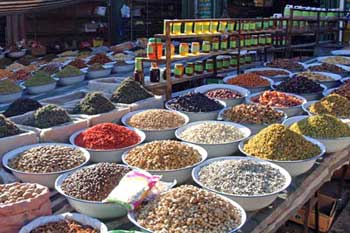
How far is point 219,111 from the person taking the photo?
3131 millimetres

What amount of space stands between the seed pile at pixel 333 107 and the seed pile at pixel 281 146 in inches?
29.4

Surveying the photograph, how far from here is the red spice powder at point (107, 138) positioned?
2.42 metres

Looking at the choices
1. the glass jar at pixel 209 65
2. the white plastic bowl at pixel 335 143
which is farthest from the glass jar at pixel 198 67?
the white plastic bowl at pixel 335 143

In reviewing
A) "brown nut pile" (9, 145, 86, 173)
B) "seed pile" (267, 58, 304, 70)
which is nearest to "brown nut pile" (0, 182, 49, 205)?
"brown nut pile" (9, 145, 86, 173)

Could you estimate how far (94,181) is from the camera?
185 cm

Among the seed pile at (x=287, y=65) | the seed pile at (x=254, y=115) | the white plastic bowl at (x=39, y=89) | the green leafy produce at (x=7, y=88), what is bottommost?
the seed pile at (x=254, y=115)

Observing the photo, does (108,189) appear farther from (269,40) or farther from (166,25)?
(269,40)

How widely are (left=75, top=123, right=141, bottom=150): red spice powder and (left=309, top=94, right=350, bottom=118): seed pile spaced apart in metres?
1.41

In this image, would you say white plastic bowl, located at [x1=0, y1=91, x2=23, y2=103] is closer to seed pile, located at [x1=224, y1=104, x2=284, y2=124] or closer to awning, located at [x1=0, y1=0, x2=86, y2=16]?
awning, located at [x1=0, y1=0, x2=86, y2=16]

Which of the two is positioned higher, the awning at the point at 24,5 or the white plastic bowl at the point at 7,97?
the awning at the point at 24,5

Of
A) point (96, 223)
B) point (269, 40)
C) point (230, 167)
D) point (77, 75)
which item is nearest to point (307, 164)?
point (230, 167)

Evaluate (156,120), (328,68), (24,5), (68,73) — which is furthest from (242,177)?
(24,5)

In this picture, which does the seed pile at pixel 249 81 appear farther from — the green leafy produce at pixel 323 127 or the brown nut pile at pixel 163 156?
the brown nut pile at pixel 163 156

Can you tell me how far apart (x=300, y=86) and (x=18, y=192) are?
2716 millimetres
